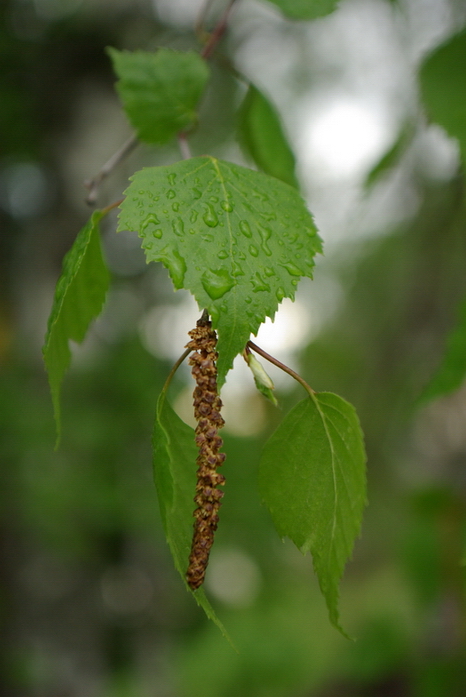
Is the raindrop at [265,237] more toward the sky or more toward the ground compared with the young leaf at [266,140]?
more toward the sky

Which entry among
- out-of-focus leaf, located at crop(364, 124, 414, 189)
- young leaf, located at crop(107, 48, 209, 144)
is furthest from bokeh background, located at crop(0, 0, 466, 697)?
young leaf, located at crop(107, 48, 209, 144)

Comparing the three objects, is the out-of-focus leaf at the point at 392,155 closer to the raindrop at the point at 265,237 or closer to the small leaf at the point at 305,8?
the small leaf at the point at 305,8

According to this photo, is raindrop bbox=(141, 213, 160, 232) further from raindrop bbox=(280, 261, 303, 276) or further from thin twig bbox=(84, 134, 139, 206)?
thin twig bbox=(84, 134, 139, 206)

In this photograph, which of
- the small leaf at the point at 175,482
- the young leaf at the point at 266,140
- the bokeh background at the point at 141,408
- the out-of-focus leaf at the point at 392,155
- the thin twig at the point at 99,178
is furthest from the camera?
the bokeh background at the point at 141,408

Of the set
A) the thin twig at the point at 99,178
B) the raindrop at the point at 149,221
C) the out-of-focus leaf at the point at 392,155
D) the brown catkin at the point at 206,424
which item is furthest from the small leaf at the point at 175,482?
the out-of-focus leaf at the point at 392,155

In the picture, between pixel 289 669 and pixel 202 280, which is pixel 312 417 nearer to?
pixel 202 280

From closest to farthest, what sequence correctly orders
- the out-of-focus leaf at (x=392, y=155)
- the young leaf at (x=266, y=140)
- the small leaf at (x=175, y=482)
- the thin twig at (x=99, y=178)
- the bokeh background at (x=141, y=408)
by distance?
1. the small leaf at (x=175, y=482)
2. the thin twig at (x=99, y=178)
3. the young leaf at (x=266, y=140)
4. the out-of-focus leaf at (x=392, y=155)
5. the bokeh background at (x=141, y=408)

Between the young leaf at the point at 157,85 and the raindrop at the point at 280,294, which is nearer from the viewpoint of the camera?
the raindrop at the point at 280,294
